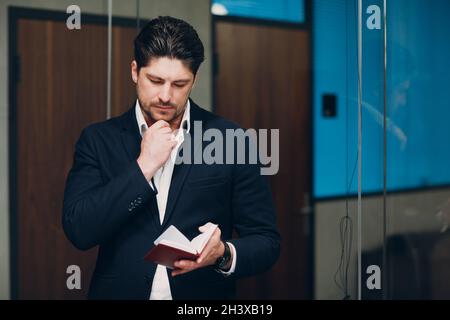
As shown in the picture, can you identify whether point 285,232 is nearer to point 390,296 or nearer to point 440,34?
point 390,296

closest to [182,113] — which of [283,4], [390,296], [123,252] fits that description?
[123,252]

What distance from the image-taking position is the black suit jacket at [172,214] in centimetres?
196

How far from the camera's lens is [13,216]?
99.7 inches

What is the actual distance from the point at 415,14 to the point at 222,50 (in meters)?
0.96

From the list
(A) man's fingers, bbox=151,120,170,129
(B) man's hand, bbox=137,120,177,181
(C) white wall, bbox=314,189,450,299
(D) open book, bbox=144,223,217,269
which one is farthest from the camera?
(C) white wall, bbox=314,189,450,299

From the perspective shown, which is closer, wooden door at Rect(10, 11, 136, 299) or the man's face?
the man's face

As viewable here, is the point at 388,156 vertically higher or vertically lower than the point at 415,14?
lower

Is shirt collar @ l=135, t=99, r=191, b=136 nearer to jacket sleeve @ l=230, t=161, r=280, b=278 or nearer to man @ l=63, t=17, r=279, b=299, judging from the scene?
man @ l=63, t=17, r=279, b=299

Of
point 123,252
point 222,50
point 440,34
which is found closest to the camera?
point 123,252

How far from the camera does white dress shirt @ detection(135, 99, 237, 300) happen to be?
200 cm

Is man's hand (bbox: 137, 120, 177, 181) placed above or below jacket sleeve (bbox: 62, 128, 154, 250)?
above

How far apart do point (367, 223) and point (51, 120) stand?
1.46 meters

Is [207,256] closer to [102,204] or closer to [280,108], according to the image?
[102,204]

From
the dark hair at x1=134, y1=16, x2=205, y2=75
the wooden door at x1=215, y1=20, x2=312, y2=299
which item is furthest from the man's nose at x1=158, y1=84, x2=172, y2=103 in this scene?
the wooden door at x1=215, y1=20, x2=312, y2=299
